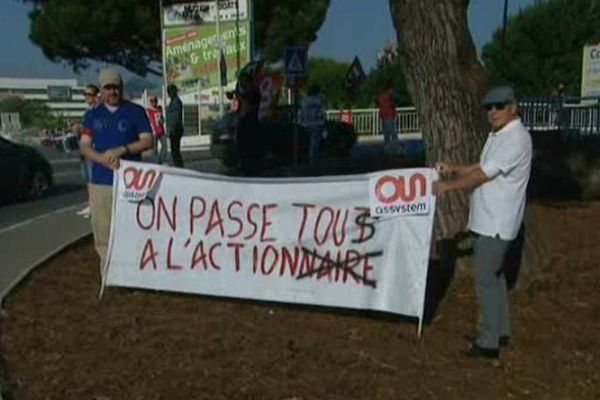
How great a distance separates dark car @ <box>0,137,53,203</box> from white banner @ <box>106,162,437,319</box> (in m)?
8.86

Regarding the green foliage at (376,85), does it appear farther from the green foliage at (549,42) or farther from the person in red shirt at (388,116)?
the person in red shirt at (388,116)

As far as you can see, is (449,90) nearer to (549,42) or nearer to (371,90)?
(371,90)

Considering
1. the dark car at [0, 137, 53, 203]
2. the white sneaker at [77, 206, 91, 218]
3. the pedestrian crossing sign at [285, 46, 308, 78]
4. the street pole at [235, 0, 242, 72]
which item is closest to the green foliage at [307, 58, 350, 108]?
the street pole at [235, 0, 242, 72]

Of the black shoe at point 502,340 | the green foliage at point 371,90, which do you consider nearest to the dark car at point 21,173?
the black shoe at point 502,340

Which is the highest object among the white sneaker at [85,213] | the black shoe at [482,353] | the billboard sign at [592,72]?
the billboard sign at [592,72]

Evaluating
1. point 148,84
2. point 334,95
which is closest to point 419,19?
point 148,84

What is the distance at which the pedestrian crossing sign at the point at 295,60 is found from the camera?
19609mm

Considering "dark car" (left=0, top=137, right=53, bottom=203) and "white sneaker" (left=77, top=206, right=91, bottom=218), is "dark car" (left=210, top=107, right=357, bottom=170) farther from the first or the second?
"white sneaker" (left=77, top=206, right=91, bottom=218)

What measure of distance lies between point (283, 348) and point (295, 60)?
1418 cm

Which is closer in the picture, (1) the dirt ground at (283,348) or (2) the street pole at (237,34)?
(1) the dirt ground at (283,348)

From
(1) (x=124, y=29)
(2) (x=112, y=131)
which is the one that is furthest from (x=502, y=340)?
(1) (x=124, y=29)

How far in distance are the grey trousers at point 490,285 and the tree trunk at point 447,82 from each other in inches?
65.1

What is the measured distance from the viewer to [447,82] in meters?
7.18

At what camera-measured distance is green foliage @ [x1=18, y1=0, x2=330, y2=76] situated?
44094mm
